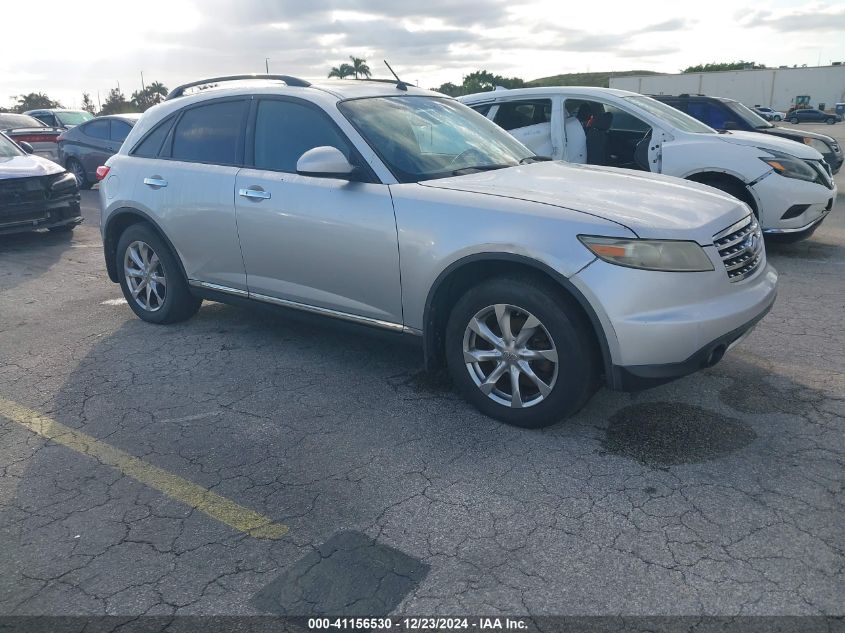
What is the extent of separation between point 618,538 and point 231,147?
142 inches

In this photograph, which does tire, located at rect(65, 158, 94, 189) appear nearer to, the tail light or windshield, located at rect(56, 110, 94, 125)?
the tail light

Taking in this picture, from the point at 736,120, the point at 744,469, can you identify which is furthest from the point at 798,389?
the point at 736,120

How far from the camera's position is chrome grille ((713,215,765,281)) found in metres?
3.58

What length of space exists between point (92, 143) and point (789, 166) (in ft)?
41.3

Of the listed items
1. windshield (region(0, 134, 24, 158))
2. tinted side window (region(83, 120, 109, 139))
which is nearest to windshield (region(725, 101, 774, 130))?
windshield (region(0, 134, 24, 158))

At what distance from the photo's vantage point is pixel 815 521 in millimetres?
2852

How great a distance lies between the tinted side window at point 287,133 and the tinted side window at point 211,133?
0.73 ft

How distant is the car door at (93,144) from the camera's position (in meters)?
14.2

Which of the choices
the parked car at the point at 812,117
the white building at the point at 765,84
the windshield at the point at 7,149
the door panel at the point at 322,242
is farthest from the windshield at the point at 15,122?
the parked car at the point at 812,117

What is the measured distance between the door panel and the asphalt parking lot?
0.28 m

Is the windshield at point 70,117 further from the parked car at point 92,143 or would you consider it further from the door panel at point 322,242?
the door panel at point 322,242

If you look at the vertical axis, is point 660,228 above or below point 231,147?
below

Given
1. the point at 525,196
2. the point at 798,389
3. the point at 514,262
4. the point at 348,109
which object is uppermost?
the point at 348,109

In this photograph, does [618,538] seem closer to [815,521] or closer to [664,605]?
[664,605]
